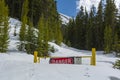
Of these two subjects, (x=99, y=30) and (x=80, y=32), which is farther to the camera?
(x=80, y=32)

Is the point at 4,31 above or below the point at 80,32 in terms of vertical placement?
below

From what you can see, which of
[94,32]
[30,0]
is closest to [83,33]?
[94,32]

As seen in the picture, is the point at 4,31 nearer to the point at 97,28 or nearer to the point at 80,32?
the point at 97,28

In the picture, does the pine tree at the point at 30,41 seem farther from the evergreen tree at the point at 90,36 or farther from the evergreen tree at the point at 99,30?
the evergreen tree at the point at 90,36

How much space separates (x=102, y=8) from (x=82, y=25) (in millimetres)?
10598

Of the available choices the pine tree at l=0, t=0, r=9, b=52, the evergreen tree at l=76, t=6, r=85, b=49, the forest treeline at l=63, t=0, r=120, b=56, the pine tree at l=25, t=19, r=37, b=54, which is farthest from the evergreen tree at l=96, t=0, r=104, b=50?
the pine tree at l=0, t=0, r=9, b=52

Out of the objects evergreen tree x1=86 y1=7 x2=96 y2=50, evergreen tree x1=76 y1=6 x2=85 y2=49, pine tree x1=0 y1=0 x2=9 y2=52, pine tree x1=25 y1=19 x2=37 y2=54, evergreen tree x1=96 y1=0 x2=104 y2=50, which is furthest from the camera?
evergreen tree x1=76 y1=6 x2=85 y2=49

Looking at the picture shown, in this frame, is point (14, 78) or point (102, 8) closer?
point (14, 78)

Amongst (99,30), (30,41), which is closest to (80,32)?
(99,30)

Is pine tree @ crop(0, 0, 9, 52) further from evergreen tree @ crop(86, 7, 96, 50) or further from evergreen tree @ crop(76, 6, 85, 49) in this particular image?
evergreen tree @ crop(76, 6, 85, 49)

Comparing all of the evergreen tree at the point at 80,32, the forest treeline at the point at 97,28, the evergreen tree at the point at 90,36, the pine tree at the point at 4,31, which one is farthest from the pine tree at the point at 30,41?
the evergreen tree at the point at 80,32

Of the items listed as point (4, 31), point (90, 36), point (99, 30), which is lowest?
point (4, 31)

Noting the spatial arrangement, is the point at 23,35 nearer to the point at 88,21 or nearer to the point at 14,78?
the point at 14,78

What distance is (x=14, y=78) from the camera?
1253 centimetres
